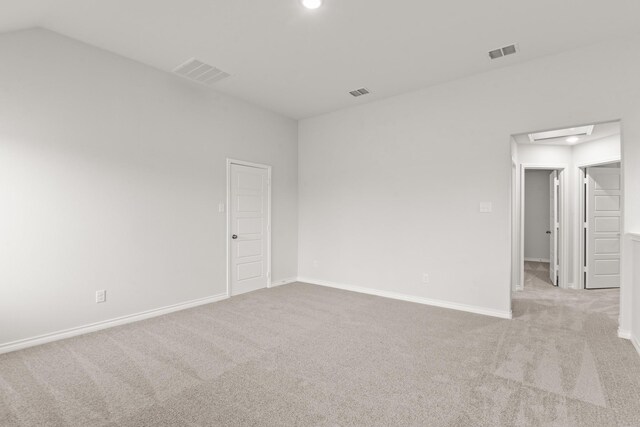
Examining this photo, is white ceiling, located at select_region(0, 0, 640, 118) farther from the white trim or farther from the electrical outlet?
the electrical outlet

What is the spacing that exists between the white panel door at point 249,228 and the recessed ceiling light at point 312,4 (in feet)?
8.73

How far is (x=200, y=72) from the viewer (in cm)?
394

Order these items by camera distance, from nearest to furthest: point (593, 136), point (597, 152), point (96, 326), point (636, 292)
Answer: point (636, 292), point (96, 326), point (593, 136), point (597, 152)

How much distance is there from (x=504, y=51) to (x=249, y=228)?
4.11 metres

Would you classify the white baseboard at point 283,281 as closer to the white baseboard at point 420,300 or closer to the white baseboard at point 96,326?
the white baseboard at point 420,300

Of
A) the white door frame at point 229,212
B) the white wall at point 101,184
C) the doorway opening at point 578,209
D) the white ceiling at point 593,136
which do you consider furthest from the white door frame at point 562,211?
the white wall at point 101,184

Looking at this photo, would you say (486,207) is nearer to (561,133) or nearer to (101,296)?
(561,133)

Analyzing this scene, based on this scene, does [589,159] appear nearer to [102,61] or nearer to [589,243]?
[589,243]

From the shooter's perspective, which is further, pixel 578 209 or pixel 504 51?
pixel 578 209

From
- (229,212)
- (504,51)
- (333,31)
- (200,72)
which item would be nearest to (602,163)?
(504,51)

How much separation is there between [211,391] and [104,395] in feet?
2.37

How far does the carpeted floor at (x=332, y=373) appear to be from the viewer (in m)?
1.96

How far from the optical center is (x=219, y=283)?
461cm

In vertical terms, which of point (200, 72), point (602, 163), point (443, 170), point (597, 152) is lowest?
point (443, 170)
